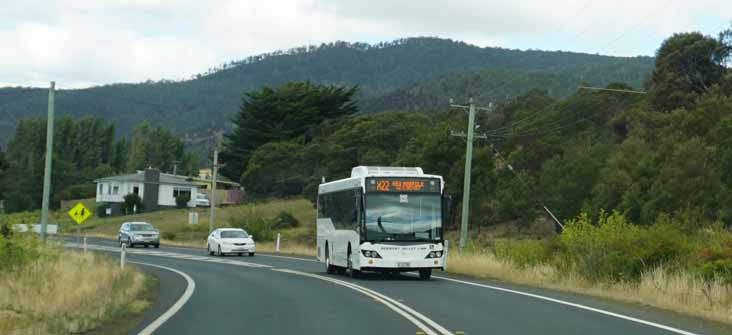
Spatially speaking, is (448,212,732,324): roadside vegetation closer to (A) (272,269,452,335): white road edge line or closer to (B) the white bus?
(B) the white bus

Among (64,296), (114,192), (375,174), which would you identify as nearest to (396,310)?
(64,296)

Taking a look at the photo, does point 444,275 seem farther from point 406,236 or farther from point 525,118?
point 525,118

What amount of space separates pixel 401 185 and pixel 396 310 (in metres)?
11.1

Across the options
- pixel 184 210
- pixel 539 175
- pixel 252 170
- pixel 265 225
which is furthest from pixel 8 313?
pixel 184 210

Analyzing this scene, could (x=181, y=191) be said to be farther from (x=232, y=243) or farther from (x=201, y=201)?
(x=232, y=243)

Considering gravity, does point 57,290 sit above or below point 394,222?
below

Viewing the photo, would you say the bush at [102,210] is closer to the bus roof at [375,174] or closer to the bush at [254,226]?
the bush at [254,226]

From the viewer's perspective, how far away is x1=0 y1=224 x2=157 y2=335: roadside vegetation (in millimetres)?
14547

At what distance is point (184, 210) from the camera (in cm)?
11300

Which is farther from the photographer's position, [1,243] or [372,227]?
[372,227]

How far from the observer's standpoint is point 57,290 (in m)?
19.8

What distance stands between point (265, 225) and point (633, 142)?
2581cm

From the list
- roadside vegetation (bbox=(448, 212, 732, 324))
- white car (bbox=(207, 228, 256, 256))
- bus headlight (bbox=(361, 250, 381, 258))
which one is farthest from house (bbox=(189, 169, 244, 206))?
roadside vegetation (bbox=(448, 212, 732, 324))

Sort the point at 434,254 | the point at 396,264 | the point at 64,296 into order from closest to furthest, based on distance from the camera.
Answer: the point at 64,296
the point at 396,264
the point at 434,254
